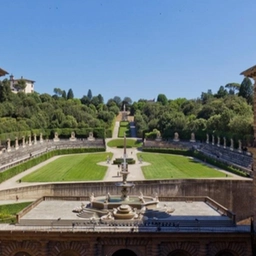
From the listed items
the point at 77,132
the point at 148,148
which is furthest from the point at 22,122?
the point at 148,148

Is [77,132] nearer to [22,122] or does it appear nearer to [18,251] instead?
[22,122]

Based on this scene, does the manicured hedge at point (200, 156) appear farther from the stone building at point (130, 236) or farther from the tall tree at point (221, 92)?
the tall tree at point (221, 92)

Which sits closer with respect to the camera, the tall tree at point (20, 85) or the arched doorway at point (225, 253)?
the arched doorway at point (225, 253)

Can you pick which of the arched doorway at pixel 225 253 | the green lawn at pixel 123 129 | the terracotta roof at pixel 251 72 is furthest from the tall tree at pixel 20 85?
the arched doorway at pixel 225 253

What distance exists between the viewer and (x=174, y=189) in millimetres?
45094

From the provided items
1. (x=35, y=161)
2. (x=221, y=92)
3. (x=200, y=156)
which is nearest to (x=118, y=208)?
(x=35, y=161)

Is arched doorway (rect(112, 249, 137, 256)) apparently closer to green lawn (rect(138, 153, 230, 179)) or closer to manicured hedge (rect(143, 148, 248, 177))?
green lawn (rect(138, 153, 230, 179))

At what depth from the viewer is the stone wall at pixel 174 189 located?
143 ft

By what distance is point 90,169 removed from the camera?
199 ft

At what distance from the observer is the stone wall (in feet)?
143

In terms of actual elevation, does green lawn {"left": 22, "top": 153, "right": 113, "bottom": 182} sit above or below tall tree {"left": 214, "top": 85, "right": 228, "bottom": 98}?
below

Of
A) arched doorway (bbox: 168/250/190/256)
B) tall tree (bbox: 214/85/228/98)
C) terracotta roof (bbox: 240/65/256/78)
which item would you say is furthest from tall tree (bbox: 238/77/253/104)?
arched doorway (bbox: 168/250/190/256)

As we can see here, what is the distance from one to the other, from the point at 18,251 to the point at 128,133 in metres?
103

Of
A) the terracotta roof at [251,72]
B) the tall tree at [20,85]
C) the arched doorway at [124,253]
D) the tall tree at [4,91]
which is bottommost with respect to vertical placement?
the arched doorway at [124,253]
